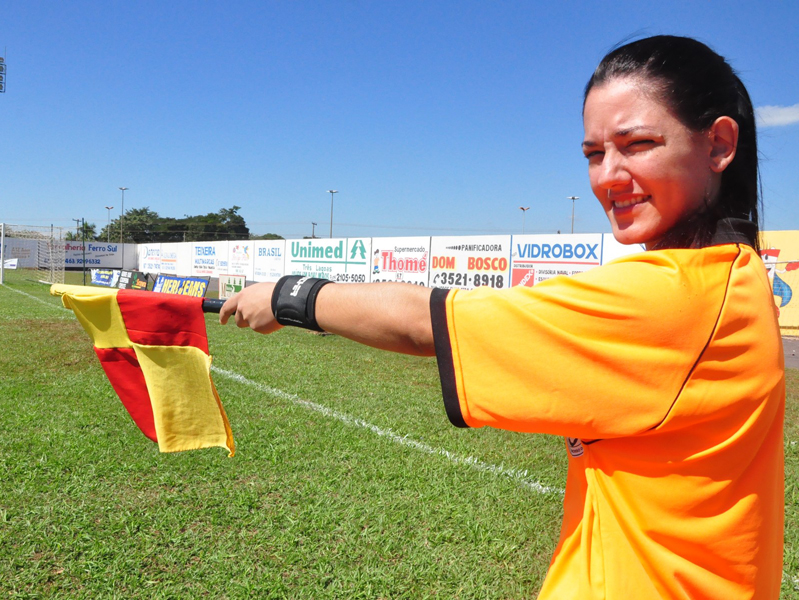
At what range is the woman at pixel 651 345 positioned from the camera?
0.86m

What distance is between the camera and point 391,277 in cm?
1686

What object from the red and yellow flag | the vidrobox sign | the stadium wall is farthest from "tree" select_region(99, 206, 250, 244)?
the red and yellow flag

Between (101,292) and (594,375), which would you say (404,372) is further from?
(594,375)

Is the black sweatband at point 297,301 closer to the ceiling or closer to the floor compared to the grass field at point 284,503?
closer to the ceiling

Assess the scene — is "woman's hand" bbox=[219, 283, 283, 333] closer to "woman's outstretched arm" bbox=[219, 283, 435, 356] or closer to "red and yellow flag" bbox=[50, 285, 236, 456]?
"woman's outstretched arm" bbox=[219, 283, 435, 356]

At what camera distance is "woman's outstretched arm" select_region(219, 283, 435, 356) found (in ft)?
3.17

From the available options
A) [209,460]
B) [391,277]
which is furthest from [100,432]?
[391,277]

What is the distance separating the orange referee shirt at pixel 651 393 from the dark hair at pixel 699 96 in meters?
0.10

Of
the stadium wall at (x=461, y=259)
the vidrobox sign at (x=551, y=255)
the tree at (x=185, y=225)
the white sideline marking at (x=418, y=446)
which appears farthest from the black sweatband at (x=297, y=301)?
the tree at (x=185, y=225)

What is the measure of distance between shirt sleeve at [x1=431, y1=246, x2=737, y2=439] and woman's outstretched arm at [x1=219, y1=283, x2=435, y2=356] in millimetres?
60

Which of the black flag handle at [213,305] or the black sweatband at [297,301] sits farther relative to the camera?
the black flag handle at [213,305]

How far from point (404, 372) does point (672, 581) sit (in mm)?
7846

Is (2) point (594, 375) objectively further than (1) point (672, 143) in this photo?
No

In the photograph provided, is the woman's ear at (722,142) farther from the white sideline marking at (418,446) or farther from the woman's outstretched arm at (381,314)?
the white sideline marking at (418,446)
